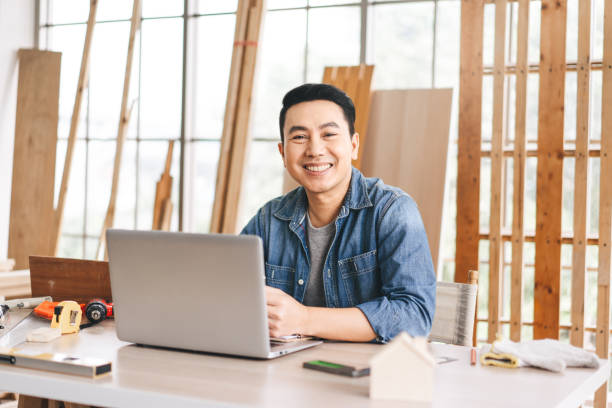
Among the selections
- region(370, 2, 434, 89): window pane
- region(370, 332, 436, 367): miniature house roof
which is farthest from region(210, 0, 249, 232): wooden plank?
region(370, 332, 436, 367): miniature house roof

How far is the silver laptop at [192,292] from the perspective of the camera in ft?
4.81

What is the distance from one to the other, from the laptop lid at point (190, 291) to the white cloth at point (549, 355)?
56 cm

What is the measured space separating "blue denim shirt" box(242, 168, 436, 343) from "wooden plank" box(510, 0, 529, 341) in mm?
2062

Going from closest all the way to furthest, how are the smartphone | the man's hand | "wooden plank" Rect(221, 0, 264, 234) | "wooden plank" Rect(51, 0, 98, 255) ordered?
the smartphone, the man's hand, "wooden plank" Rect(221, 0, 264, 234), "wooden plank" Rect(51, 0, 98, 255)

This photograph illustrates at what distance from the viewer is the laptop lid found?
1465 millimetres

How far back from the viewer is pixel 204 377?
1370mm

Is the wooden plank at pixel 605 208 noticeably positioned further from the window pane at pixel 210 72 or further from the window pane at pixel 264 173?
the window pane at pixel 210 72

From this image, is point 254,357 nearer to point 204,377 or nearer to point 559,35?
point 204,377

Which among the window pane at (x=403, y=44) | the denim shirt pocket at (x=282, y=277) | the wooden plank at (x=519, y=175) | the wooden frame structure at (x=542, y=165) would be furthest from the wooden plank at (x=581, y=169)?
the denim shirt pocket at (x=282, y=277)

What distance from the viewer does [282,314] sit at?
5.45ft

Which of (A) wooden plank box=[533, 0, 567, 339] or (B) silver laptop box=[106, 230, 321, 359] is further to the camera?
(A) wooden plank box=[533, 0, 567, 339]

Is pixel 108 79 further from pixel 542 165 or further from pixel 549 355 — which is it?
pixel 549 355

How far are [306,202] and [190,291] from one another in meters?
0.78

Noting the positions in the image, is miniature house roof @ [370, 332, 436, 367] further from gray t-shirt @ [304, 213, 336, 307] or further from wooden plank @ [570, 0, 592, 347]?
wooden plank @ [570, 0, 592, 347]
